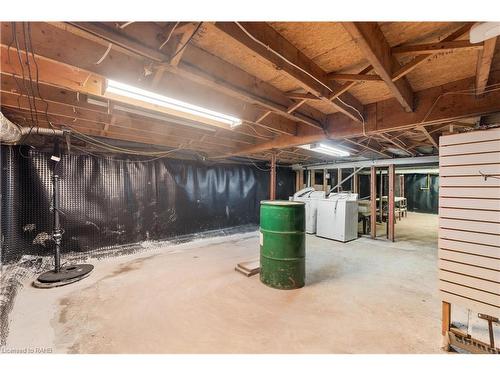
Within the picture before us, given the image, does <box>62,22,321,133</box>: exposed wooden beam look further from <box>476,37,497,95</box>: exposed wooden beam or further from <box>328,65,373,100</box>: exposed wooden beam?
<box>476,37,497,95</box>: exposed wooden beam

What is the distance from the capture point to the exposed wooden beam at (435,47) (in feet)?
3.95

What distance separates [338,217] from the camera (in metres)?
5.07

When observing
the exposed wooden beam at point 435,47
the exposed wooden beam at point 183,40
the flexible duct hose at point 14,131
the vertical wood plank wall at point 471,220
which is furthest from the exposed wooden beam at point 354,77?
the flexible duct hose at point 14,131

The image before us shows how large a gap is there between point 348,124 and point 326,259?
2.32 meters

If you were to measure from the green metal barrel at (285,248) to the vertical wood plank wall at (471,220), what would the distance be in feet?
4.46

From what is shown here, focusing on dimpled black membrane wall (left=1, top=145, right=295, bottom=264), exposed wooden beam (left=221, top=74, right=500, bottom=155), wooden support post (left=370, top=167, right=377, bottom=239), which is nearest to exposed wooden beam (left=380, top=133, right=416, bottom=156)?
wooden support post (left=370, top=167, right=377, bottom=239)

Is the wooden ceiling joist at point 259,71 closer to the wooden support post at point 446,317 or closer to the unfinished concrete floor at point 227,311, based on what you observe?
the wooden support post at point 446,317

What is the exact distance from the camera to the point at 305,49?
145 centimetres

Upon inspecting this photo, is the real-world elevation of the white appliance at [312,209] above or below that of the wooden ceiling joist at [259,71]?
below

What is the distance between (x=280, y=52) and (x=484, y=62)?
1.25 m

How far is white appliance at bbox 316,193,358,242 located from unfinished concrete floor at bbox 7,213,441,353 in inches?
57.1

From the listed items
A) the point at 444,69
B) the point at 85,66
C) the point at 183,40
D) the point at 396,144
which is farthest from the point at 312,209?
the point at 85,66
